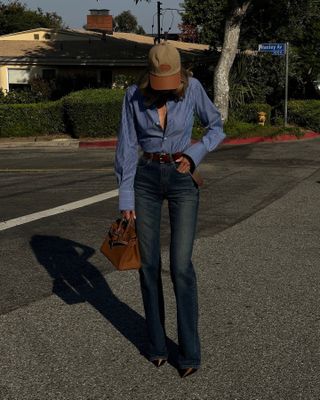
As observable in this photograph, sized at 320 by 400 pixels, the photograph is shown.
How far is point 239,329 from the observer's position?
15.2ft

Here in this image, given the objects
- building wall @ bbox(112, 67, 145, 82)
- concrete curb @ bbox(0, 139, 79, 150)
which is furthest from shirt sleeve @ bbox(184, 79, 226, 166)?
building wall @ bbox(112, 67, 145, 82)

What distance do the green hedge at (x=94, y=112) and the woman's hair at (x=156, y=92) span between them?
55.9ft

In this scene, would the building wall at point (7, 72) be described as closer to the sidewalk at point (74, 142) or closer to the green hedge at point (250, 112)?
the sidewalk at point (74, 142)

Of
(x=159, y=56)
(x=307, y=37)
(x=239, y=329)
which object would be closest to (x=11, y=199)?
(x=239, y=329)

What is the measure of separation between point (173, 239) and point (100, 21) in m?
32.1

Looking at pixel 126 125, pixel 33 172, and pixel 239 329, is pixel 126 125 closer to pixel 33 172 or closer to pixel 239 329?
pixel 239 329

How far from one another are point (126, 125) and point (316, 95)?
27.0m

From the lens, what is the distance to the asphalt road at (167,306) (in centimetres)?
382

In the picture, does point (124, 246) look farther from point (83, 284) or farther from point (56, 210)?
point (56, 210)

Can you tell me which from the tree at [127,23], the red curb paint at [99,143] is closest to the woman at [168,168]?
the red curb paint at [99,143]

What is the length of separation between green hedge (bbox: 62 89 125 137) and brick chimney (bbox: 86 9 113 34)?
1400cm

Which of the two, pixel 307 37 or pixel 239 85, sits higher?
pixel 307 37

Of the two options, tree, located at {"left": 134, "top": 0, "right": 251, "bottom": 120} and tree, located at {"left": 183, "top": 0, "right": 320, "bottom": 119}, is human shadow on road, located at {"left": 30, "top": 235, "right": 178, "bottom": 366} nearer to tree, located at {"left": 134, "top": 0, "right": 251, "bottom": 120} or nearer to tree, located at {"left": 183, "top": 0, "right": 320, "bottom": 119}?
tree, located at {"left": 134, "top": 0, "right": 251, "bottom": 120}

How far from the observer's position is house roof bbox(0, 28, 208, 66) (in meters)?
27.4
